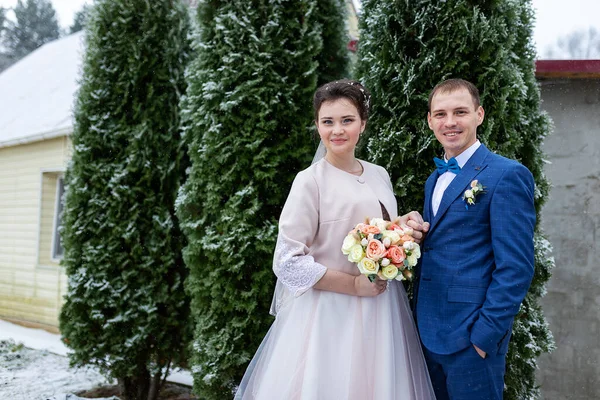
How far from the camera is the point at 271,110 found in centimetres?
431

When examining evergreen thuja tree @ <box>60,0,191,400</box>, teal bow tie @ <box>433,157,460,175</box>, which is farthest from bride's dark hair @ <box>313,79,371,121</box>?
evergreen thuja tree @ <box>60,0,191,400</box>

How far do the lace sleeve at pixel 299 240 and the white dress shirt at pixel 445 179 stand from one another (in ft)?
2.18

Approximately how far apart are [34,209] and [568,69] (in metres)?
10.2

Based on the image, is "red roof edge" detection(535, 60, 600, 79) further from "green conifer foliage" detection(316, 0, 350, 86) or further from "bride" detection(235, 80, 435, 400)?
"bride" detection(235, 80, 435, 400)

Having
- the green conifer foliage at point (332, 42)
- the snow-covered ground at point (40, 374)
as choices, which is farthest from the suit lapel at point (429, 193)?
the snow-covered ground at point (40, 374)

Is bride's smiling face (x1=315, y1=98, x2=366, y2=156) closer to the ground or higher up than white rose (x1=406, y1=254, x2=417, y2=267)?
higher up

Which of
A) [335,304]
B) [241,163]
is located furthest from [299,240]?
[241,163]

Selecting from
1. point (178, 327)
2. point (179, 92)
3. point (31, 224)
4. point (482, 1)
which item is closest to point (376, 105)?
point (482, 1)

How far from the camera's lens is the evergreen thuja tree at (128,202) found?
5.23 metres

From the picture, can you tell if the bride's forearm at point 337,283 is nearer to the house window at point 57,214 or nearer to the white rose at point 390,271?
the white rose at point 390,271

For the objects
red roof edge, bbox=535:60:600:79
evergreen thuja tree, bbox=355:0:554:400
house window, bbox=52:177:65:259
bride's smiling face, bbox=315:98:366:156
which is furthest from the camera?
house window, bbox=52:177:65:259

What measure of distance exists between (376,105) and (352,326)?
186 centimetres

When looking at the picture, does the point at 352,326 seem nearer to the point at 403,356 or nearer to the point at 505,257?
the point at 403,356

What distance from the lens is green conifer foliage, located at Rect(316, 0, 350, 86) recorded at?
475 cm
